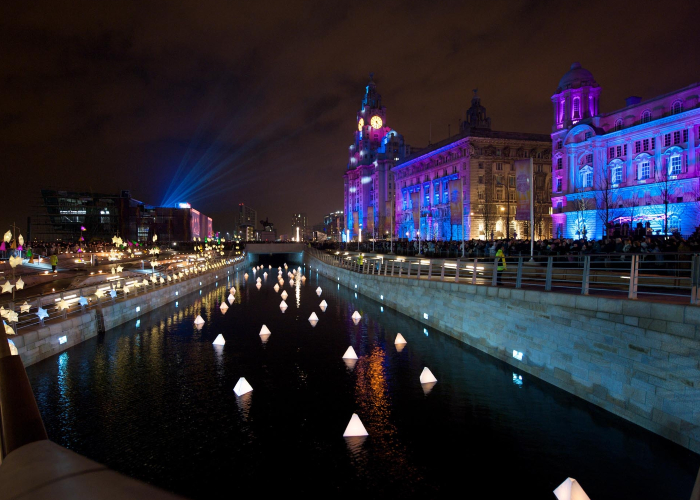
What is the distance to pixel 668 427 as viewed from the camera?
32.5ft

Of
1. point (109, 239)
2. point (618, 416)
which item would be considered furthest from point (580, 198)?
point (109, 239)

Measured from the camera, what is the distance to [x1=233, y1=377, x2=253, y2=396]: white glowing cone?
14.6 meters

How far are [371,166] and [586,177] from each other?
9143 centimetres

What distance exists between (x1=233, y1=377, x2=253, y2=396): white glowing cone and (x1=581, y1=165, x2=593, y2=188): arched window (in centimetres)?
5527

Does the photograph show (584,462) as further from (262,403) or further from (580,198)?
(580,198)

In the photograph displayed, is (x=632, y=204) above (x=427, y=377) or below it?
above

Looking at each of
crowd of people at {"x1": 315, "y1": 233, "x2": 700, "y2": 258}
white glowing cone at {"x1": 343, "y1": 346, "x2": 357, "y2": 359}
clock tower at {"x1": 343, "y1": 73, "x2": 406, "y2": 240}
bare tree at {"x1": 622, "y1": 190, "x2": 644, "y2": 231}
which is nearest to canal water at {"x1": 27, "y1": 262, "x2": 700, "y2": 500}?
white glowing cone at {"x1": 343, "y1": 346, "x2": 357, "y2": 359}

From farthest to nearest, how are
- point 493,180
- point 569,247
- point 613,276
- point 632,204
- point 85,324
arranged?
point 493,180, point 632,204, point 569,247, point 85,324, point 613,276

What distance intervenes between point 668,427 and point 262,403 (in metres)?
10.4

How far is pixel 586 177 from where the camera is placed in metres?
57.8

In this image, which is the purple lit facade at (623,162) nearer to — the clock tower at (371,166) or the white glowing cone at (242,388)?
the white glowing cone at (242,388)

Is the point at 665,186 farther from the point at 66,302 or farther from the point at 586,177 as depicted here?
the point at 66,302

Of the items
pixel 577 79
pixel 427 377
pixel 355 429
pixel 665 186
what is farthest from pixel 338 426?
pixel 577 79

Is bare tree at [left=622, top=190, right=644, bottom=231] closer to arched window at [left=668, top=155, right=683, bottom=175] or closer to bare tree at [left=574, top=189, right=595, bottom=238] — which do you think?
arched window at [left=668, top=155, right=683, bottom=175]
